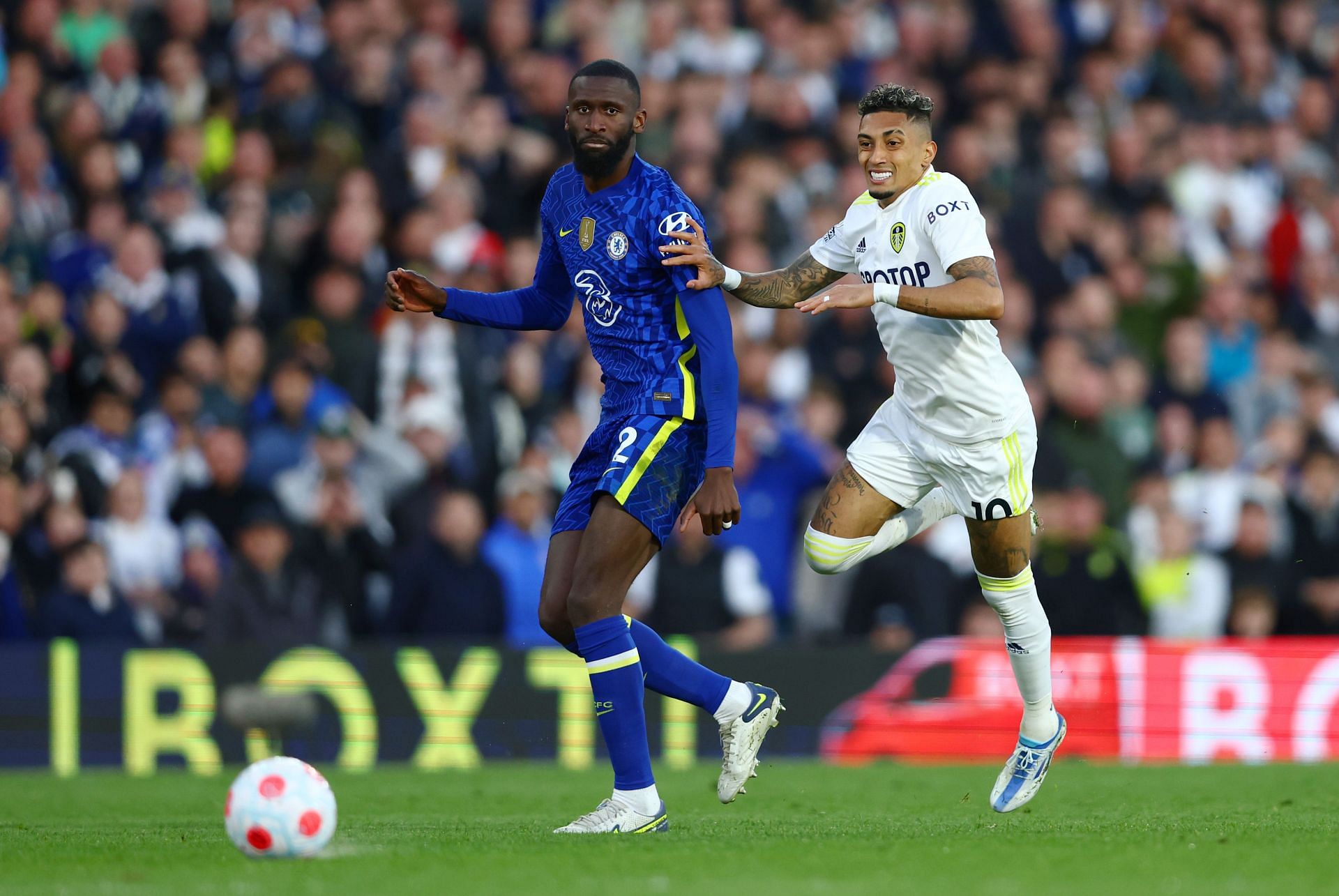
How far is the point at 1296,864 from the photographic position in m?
6.15

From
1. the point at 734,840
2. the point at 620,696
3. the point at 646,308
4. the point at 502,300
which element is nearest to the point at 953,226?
the point at 646,308

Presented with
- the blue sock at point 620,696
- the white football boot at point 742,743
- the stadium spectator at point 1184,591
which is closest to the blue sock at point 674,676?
the white football boot at point 742,743

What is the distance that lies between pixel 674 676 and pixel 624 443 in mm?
1045

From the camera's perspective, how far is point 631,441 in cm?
721

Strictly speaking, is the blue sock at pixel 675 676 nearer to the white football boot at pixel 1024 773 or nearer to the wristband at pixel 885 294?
the white football boot at pixel 1024 773

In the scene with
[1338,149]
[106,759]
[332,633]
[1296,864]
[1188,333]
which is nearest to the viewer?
[1296,864]

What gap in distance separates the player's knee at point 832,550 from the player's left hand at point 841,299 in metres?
1.19

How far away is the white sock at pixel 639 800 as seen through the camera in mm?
7152

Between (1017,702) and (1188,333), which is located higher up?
(1188,333)

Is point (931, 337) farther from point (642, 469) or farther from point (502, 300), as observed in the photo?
point (502, 300)

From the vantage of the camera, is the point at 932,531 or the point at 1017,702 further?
the point at 932,531

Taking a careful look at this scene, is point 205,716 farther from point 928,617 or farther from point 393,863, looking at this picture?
point 393,863

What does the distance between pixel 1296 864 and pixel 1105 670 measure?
235 inches

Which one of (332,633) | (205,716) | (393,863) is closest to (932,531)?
(332,633)
